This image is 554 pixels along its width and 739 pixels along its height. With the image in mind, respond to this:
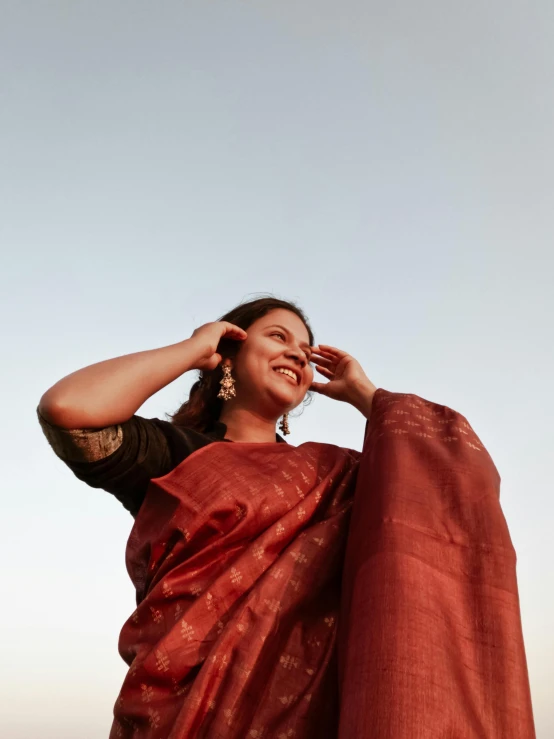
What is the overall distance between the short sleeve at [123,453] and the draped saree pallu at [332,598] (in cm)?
9

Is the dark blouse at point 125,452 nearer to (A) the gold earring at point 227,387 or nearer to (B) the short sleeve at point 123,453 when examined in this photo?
(B) the short sleeve at point 123,453

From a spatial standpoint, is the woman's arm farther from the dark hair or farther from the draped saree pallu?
the dark hair

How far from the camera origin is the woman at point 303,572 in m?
1.78

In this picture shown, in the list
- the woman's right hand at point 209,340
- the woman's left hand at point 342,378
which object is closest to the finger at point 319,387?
the woman's left hand at point 342,378

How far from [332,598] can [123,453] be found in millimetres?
816

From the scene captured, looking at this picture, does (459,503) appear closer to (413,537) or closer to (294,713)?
(413,537)

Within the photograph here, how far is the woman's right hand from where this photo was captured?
282 centimetres

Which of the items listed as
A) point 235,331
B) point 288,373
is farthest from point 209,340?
point 288,373

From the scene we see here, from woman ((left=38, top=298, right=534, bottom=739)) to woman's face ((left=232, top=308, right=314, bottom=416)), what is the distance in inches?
11.2

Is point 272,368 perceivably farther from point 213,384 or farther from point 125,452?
point 125,452

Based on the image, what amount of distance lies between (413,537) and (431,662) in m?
0.37

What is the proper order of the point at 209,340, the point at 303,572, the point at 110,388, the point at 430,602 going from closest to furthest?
the point at 430,602 < the point at 303,572 < the point at 110,388 < the point at 209,340

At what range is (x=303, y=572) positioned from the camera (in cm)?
223

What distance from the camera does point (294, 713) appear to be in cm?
194
